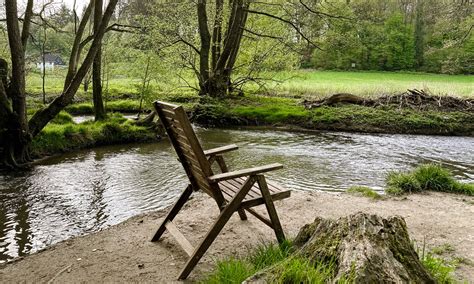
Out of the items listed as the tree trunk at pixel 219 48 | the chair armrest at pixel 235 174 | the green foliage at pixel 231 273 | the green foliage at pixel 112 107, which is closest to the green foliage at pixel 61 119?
the green foliage at pixel 112 107

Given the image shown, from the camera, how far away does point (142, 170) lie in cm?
891

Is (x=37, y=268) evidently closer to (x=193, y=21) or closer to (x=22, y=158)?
(x=22, y=158)

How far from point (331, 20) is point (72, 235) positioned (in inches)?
494

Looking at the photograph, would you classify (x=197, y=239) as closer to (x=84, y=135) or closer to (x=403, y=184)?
(x=403, y=184)

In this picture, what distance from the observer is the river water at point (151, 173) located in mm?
5812

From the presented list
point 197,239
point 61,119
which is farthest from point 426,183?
point 61,119

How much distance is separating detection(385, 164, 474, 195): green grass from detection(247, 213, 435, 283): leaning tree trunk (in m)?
4.09

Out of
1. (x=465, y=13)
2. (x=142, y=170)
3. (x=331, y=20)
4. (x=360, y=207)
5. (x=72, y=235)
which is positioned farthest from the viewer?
(x=331, y=20)

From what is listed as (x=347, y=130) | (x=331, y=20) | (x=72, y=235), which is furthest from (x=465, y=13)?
(x=72, y=235)

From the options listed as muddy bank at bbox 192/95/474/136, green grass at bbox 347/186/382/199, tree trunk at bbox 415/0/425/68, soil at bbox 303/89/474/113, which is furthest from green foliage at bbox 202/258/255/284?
tree trunk at bbox 415/0/425/68

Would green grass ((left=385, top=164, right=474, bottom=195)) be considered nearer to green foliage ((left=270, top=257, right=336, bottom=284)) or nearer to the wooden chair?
the wooden chair

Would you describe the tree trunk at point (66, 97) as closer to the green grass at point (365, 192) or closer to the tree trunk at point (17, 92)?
the tree trunk at point (17, 92)

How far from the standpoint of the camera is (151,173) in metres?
8.69

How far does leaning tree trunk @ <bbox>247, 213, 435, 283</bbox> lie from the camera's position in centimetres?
261
